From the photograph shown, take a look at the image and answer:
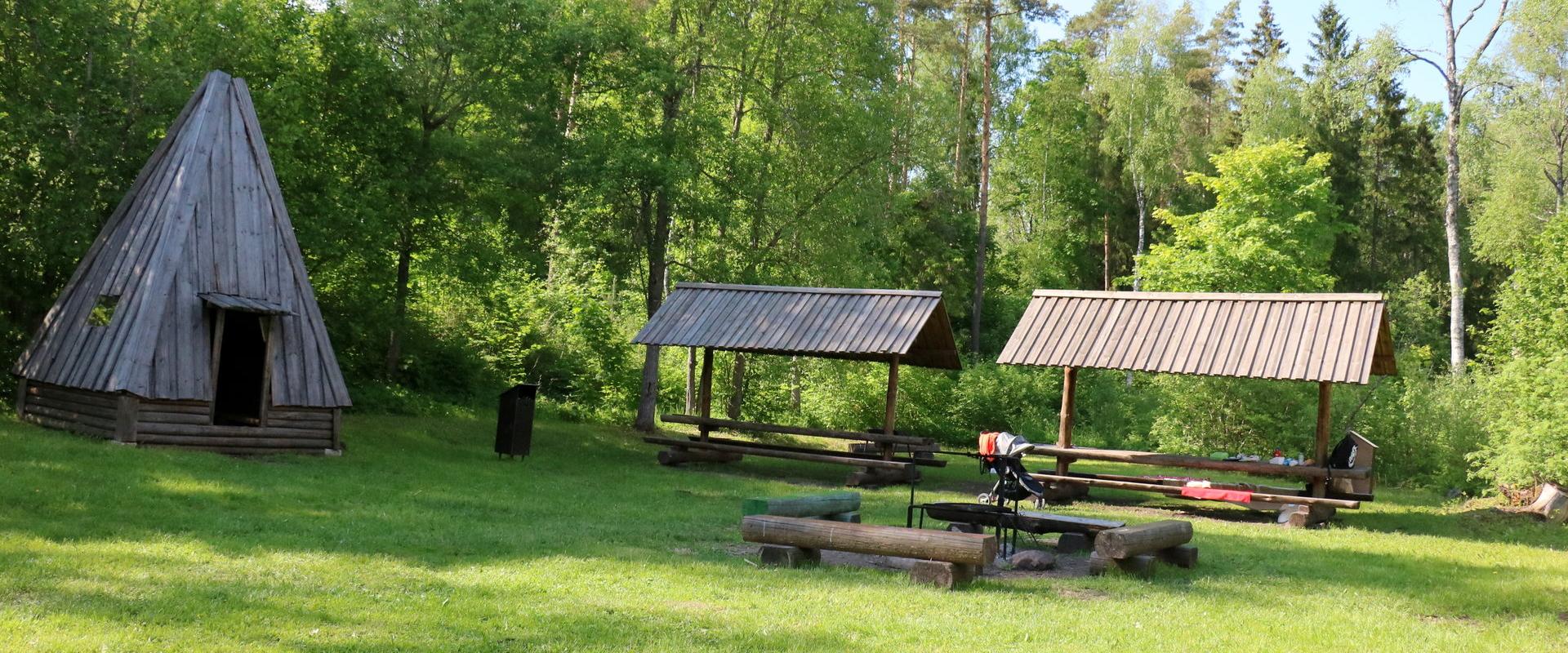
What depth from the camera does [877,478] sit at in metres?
19.3

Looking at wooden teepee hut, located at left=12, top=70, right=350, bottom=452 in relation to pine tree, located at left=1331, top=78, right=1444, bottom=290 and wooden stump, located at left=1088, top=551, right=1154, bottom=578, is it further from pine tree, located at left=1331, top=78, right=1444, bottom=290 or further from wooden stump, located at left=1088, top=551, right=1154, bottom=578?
pine tree, located at left=1331, top=78, right=1444, bottom=290

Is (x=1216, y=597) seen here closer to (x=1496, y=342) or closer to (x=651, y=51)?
(x=1496, y=342)

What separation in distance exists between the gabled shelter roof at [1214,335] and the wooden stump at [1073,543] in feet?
17.8

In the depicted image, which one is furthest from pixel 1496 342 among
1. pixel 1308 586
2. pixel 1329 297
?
pixel 1308 586

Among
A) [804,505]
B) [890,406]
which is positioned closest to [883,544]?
[804,505]

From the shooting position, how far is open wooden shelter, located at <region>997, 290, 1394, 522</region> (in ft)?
52.4

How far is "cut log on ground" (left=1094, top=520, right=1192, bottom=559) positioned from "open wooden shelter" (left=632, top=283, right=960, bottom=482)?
27.2 ft

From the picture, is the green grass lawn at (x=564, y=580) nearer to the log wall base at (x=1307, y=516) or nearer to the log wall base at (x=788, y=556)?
the log wall base at (x=788, y=556)

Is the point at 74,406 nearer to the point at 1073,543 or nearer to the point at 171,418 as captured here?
the point at 171,418

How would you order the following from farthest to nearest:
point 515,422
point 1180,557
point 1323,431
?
1. point 515,422
2. point 1323,431
3. point 1180,557

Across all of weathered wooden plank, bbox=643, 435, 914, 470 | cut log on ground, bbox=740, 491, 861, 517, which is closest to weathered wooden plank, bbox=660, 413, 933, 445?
weathered wooden plank, bbox=643, 435, 914, 470

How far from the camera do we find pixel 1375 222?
41.5 metres

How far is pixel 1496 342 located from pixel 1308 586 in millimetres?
13793

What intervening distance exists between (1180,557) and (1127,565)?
104cm
